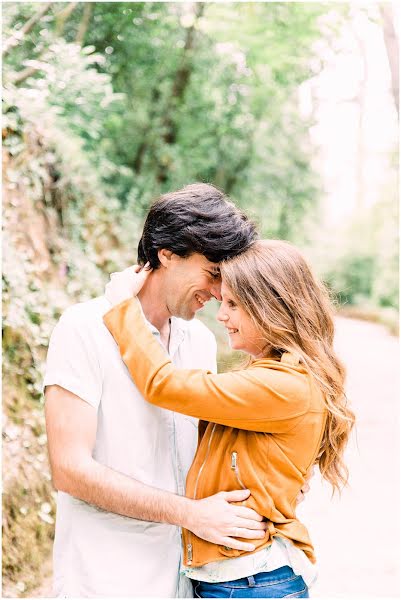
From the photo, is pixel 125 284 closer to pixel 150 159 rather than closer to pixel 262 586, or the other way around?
pixel 262 586

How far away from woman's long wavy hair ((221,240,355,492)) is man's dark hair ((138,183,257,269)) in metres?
→ 0.06

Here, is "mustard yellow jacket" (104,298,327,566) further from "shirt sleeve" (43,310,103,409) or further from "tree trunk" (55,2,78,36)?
"tree trunk" (55,2,78,36)

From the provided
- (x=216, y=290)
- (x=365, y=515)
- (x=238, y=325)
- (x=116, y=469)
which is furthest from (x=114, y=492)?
(x=365, y=515)

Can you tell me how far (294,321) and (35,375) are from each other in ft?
9.48

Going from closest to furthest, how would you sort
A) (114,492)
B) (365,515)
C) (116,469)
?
(114,492)
(116,469)
(365,515)

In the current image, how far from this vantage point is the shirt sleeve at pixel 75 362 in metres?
2.09

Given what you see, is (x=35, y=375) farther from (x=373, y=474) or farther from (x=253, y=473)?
(x=373, y=474)

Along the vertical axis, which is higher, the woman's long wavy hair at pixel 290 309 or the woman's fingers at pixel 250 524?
the woman's long wavy hair at pixel 290 309

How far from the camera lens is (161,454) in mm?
2266

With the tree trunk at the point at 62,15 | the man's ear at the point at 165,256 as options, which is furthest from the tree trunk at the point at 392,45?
the man's ear at the point at 165,256

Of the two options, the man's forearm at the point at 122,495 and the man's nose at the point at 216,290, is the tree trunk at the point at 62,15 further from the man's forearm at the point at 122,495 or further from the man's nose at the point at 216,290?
the man's forearm at the point at 122,495

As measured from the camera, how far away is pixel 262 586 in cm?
210

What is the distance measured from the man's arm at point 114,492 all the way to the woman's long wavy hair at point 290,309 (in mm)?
476

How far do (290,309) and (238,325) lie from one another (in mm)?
189
